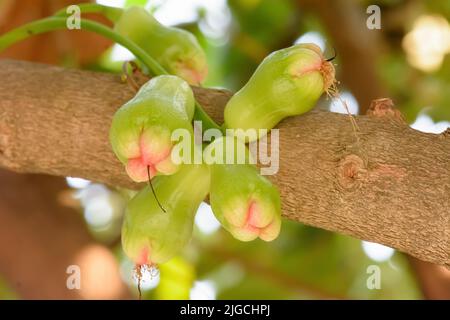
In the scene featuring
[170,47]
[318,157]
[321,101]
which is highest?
[321,101]

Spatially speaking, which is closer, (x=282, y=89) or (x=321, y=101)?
(x=282, y=89)

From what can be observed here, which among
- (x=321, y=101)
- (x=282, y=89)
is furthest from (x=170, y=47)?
Answer: (x=321, y=101)

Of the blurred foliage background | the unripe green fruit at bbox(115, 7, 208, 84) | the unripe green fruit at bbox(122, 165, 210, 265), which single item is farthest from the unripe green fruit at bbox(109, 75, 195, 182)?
the blurred foliage background

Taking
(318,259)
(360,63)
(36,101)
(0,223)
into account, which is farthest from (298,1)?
(36,101)

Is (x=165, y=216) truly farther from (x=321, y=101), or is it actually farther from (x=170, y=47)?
(x=321, y=101)

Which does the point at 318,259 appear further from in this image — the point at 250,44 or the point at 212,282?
the point at 250,44

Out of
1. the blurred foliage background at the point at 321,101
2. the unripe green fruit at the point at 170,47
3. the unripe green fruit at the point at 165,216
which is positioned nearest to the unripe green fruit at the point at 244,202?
the unripe green fruit at the point at 165,216
